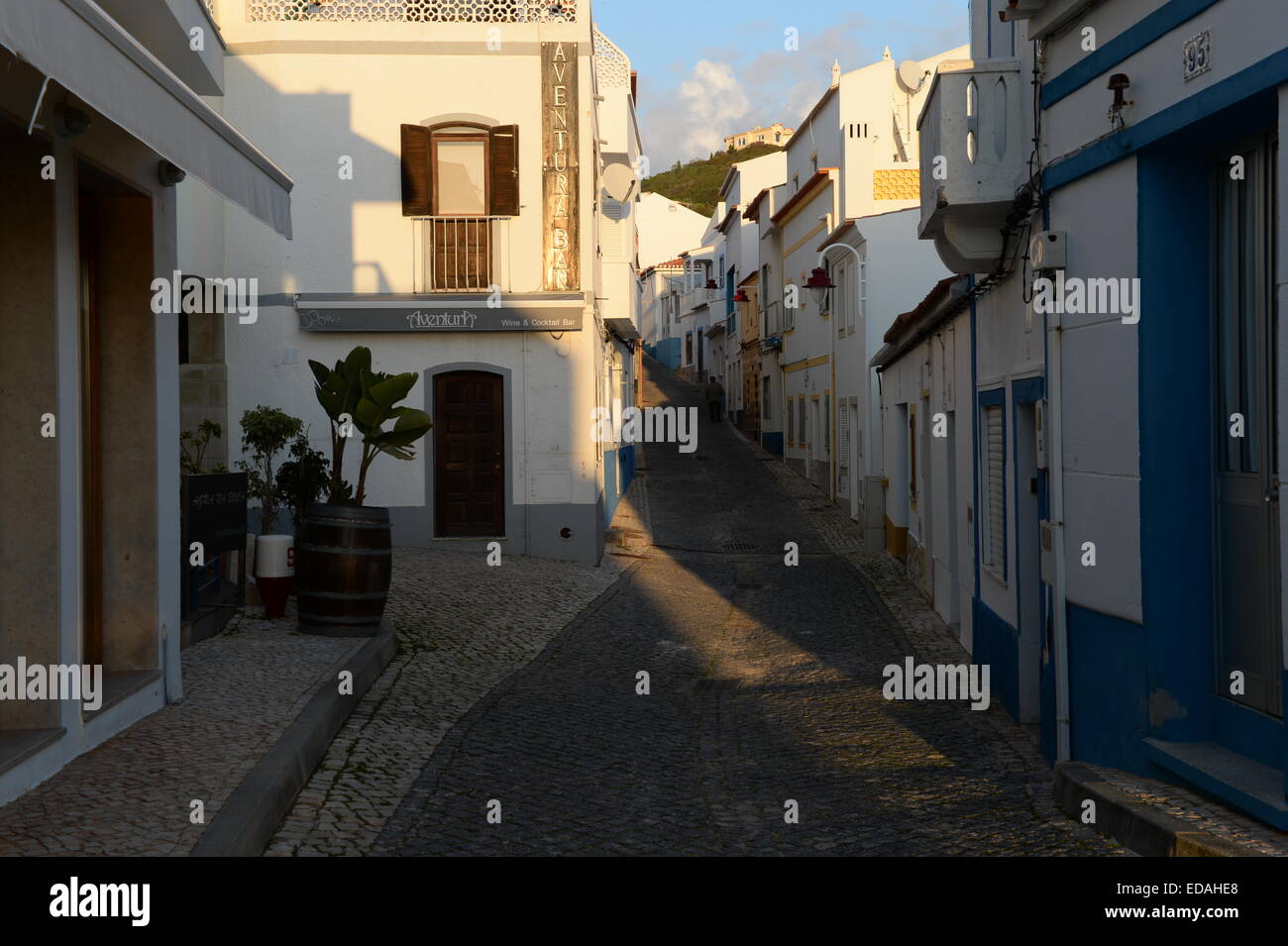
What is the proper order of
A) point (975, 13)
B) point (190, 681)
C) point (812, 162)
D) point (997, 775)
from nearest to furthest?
point (997, 775) < point (190, 681) < point (975, 13) < point (812, 162)

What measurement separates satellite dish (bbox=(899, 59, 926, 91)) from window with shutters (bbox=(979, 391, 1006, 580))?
17.6m

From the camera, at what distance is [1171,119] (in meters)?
5.71

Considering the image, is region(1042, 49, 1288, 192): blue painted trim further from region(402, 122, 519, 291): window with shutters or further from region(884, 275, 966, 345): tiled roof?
region(402, 122, 519, 291): window with shutters

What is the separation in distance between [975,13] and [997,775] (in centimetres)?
623

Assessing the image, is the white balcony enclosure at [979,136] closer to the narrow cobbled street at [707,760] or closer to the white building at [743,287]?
the narrow cobbled street at [707,760]

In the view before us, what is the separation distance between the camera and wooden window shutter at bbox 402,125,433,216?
1723cm

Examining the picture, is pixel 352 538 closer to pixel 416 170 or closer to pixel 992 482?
pixel 992 482

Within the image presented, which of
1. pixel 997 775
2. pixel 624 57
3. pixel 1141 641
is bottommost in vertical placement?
pixel 997 775

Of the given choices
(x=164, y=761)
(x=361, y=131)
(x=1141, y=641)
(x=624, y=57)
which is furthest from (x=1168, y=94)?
(x=624, y=57)

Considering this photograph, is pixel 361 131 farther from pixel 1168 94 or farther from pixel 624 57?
pixel 1168 94

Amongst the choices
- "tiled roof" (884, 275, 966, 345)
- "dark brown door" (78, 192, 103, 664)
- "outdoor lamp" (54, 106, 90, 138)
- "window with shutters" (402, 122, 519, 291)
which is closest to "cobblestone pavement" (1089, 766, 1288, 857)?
"tiled roof" (884, 275, 966, 345)

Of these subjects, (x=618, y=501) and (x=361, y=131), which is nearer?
(x=361, y=131)

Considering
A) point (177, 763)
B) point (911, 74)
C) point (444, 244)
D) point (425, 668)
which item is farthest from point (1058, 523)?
point (911, 74)
